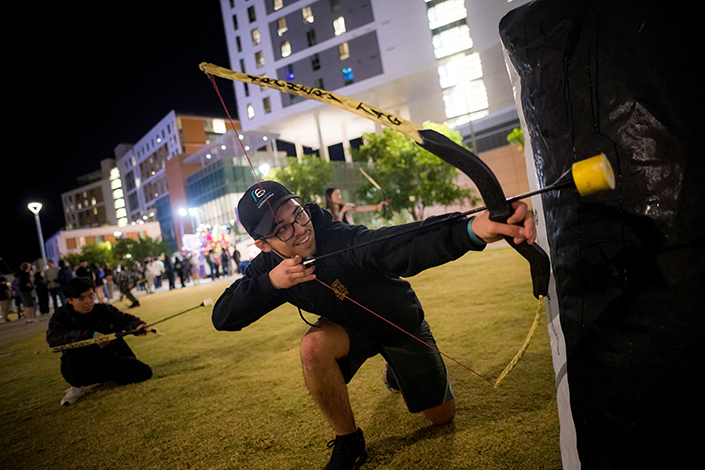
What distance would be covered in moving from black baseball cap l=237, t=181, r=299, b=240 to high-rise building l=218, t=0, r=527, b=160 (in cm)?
1807

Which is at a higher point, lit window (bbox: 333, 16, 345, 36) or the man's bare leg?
lit window (bbox: 333, 16, 345, 36)

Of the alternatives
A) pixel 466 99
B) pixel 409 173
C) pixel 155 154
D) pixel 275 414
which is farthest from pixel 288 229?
pixel 155 154

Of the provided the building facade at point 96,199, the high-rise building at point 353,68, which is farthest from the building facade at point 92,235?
the high-rise building at point 353,68

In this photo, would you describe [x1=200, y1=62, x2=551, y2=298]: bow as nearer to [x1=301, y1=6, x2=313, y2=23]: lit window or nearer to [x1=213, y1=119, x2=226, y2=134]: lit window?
[x1=301, y1=6, x2=313, y2=23]: lit window

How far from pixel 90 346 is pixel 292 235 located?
3137 millimetres

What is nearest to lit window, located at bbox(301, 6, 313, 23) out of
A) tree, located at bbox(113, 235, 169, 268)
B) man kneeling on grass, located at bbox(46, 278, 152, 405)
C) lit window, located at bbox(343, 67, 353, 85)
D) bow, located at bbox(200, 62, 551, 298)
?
lit window, located at bbox(343, 67, 353, 85)

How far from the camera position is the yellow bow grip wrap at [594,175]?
3.01 feet

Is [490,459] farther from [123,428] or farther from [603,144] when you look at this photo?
[123,428]

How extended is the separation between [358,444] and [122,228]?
7075 centimetres

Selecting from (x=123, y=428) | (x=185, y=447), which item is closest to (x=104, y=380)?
(x=123, y=428)

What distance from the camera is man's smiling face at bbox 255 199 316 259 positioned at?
2014 mm

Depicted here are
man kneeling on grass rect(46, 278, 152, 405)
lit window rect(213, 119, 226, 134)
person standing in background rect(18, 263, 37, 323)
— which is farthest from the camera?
lit window rect(213, 119, 226, 134)

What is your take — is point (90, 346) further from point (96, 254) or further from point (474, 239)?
point (96, 254)

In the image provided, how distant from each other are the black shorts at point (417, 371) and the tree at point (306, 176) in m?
22.3
